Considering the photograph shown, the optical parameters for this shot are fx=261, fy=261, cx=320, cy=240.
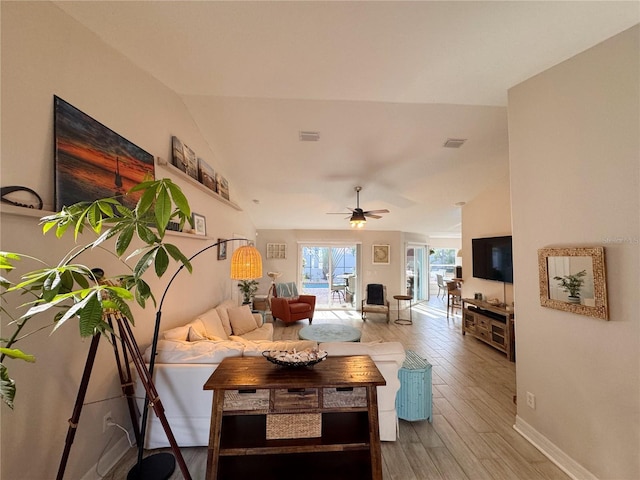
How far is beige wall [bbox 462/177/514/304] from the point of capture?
463 centimetres

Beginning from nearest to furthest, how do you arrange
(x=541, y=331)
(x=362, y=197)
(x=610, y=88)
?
(x=610, y=88) → (x=541, y=331) → (x=362, y=197)

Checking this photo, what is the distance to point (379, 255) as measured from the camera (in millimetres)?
7727

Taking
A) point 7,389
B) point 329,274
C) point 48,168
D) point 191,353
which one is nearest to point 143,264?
point 7,389

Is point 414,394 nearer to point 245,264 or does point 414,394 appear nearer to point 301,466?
point 301,466

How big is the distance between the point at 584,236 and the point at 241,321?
3991 mm

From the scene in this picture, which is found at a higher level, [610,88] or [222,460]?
[610,88]

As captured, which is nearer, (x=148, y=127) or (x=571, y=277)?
(x=571, y=277)

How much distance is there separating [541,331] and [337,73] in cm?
278

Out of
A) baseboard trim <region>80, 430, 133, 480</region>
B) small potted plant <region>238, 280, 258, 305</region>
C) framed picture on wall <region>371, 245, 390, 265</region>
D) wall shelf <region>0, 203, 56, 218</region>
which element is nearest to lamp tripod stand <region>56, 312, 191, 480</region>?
baseboard trim <region>80, 430, 133, 480</region>

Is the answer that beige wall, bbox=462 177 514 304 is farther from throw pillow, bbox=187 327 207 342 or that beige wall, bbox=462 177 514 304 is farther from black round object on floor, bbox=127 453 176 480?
black round object on floor, bbox=127 453 176 480

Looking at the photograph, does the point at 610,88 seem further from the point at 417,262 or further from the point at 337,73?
the point at 417,262

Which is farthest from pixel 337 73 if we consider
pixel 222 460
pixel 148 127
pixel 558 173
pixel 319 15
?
pixel 222 460

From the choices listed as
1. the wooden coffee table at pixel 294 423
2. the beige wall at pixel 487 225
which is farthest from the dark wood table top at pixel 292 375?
the beige wall at pixel 487 225

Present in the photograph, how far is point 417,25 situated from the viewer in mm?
1750
